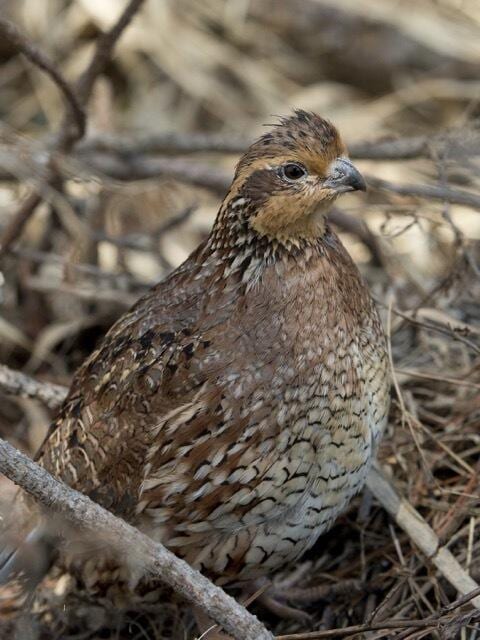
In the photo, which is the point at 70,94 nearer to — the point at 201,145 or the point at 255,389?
the point at 201,145

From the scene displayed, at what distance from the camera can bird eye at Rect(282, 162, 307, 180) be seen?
11.6ft

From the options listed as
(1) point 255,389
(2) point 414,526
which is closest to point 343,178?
(1) point 255,389

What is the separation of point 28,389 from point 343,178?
1725 mm

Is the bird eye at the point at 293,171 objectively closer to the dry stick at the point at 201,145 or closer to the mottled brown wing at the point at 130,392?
the mottled brown wing at the point at 130,392

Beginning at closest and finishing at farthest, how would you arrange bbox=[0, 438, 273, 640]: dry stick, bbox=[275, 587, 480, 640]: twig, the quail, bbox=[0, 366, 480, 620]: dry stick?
bbox=[0, 438, 273, 640]: dry stick → bbox=[275, 587, 480, 640]: twig → the quail → bbox=[0, 366, 480, 620]: dry stick

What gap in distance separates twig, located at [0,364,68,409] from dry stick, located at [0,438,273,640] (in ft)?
5.30

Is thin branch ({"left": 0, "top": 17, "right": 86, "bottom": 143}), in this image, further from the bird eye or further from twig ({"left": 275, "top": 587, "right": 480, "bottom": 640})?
twig ({"left": 275, "top": 587, "right": 480, "bottom": 640})

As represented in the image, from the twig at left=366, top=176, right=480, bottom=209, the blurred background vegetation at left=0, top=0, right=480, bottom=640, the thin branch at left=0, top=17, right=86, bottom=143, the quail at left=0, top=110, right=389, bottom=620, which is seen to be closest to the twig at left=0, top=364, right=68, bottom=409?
the blurred background vegetation at left=0, top=0, right=480, bottom=640

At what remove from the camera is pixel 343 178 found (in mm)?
3572

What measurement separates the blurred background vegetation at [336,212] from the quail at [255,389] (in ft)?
1.50

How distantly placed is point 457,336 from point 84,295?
2.05 meters

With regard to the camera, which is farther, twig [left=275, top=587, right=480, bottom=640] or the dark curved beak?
the dark curved beak

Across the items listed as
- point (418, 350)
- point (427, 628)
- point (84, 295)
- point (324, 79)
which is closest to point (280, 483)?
point (427, 628)

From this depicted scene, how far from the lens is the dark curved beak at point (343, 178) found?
3.56 meters
